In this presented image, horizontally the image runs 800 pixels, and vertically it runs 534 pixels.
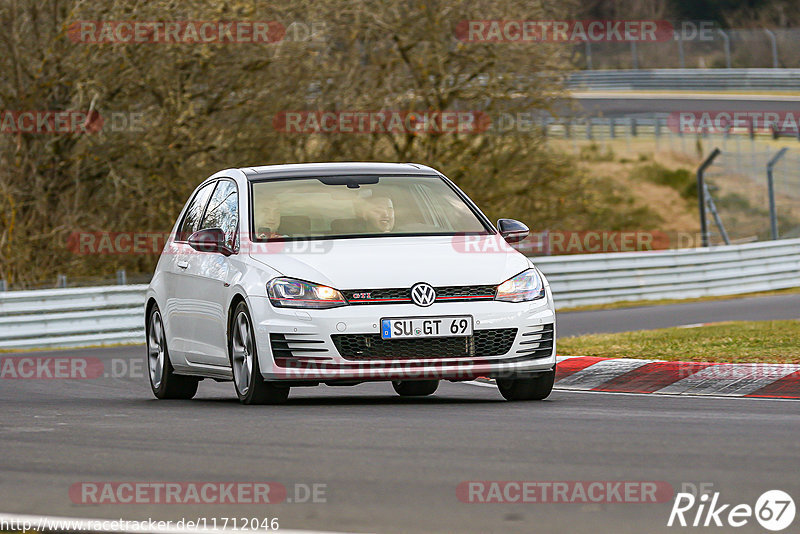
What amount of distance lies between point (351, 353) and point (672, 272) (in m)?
17.8

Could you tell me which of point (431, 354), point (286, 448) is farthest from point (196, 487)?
point (431, 354)

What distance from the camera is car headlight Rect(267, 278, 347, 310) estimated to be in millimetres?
9648

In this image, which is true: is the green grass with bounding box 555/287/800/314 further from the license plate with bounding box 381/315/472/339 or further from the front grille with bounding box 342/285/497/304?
the front grille with bounding box 342/285/497/304

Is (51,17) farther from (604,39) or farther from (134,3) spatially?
(604,39)

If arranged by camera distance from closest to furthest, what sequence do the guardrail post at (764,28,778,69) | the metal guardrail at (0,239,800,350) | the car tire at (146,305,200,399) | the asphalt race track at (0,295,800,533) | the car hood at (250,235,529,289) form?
the asphalt race track at (0,295,800,533) < the car hood at (250,235,529,289) < the car tire at (146,305,200,399) < the metal guardrail at (0,239,800,350) < the guardrail post at (764,28,778,69)

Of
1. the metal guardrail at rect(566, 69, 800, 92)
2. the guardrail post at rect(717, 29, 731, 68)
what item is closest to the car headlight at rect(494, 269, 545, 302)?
the metal guardrail at rect(566, 69, 800, 92)

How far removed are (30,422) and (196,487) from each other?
341 centimetres

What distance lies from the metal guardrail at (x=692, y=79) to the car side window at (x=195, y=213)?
142 feet

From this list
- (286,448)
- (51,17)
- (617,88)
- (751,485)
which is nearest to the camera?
(751,485)

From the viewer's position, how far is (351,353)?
31.6ft

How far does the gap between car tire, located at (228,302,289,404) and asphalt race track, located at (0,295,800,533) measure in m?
0.15

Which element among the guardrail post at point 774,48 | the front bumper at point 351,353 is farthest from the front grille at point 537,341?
the guardrail post at point 774,48

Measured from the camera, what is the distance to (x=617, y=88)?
57500 mm

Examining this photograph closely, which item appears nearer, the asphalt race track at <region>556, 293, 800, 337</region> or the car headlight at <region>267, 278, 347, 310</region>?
the car headlight at <region>267, 278, 347, 310</region>
